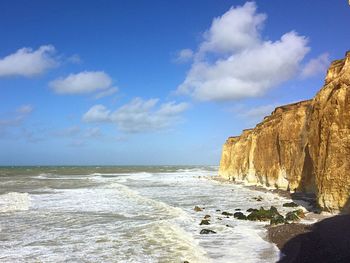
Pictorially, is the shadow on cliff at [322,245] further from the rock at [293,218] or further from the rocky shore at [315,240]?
the rock at [293,218]

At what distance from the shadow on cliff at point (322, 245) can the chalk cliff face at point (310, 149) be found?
3.15 metres

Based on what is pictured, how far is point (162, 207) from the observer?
92.0ft

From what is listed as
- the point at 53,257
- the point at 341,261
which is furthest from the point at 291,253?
the point at 53,257

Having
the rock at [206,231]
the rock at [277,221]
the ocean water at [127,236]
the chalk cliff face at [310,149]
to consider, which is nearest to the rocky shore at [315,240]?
the ocean water at [127,236]

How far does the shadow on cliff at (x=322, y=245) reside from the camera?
41.4 feet

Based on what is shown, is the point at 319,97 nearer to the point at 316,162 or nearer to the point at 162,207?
the point at 316,162

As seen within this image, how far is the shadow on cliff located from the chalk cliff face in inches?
124

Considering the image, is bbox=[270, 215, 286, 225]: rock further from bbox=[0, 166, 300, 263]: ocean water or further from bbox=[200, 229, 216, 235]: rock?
bbox=[200, 229, 216, 235]: rock

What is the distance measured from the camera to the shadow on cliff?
1262 centimetres

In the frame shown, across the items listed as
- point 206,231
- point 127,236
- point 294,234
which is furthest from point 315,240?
point 127,236

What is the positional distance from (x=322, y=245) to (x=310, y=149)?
12.7 m

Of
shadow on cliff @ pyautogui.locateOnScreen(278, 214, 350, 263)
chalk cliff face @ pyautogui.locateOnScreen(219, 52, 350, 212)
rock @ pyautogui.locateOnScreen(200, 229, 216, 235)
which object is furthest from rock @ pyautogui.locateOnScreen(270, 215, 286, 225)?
rock @ pyautogui.locateOnScreen(200, 229, 216, 235)

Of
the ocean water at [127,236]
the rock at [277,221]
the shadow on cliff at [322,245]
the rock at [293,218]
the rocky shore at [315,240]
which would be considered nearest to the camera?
the shadow on cliff at [322,245]

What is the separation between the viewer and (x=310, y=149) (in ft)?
85.7
